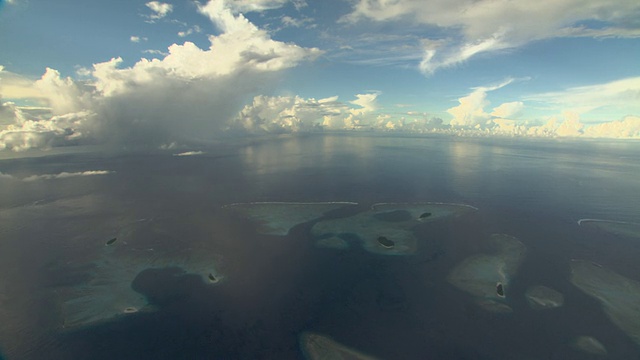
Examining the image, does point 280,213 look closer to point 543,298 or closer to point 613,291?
point 543,298

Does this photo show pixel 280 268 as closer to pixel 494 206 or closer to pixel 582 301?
pixel 582 301

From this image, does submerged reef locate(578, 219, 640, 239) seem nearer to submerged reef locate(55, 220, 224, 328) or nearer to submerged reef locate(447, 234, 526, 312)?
submerged reef locate(447, 234, 526, 312)

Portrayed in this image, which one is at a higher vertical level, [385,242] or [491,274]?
[491,274]

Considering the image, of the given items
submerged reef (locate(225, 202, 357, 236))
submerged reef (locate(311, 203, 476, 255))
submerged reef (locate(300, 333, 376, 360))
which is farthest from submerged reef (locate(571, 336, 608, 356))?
submerged reef (locate(225, 202, 357, 236))

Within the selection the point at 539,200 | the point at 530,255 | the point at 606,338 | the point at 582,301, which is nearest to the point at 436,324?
the point at 606,338

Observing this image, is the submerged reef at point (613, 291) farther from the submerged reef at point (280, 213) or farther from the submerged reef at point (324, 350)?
the submerged reef at point (280, 213)

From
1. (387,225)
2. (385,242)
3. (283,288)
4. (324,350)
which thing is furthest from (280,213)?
(324,350)
